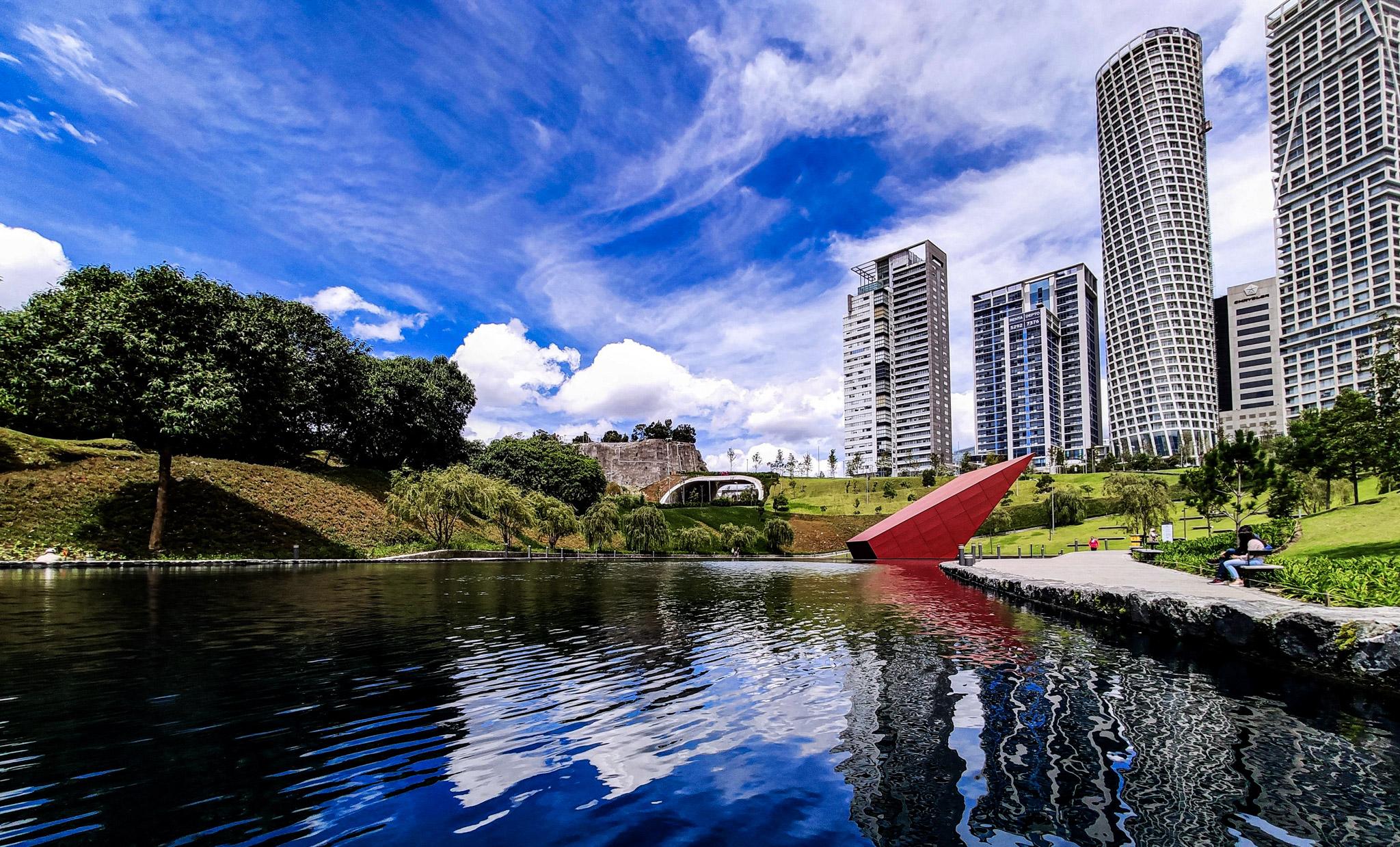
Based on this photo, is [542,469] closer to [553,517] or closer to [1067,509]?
[553,517]

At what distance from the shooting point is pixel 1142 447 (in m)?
152

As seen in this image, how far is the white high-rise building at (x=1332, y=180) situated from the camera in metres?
125

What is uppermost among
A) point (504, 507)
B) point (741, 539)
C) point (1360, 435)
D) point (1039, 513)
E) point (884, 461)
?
point (884, 461)

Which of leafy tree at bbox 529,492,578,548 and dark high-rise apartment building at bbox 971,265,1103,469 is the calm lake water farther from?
dark high-rise apartment building at bbox 971,265,1103,469

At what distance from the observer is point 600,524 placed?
5044 cm

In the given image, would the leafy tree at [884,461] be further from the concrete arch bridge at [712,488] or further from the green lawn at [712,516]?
the green lawn at [712,516]

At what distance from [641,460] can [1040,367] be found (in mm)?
124307

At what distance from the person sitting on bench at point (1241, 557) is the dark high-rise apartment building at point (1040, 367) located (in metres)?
174

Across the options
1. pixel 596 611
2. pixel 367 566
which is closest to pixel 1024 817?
pixel 596 611

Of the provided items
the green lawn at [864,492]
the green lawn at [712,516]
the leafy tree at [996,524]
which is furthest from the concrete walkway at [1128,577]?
the green lawn at [864,492]

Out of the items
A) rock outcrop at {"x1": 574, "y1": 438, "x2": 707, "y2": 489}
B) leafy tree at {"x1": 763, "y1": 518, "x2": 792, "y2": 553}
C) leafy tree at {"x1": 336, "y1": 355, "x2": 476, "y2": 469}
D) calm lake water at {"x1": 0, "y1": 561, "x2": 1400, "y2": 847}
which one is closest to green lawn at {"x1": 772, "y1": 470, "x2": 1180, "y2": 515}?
rock outcrop at {"x1": 574, "y1": 438, "x2": 707, "y2": 489}

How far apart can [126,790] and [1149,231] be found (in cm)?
19669

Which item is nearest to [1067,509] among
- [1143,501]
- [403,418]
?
[1143,501]

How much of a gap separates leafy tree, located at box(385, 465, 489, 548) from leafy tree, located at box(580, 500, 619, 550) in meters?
9.13
